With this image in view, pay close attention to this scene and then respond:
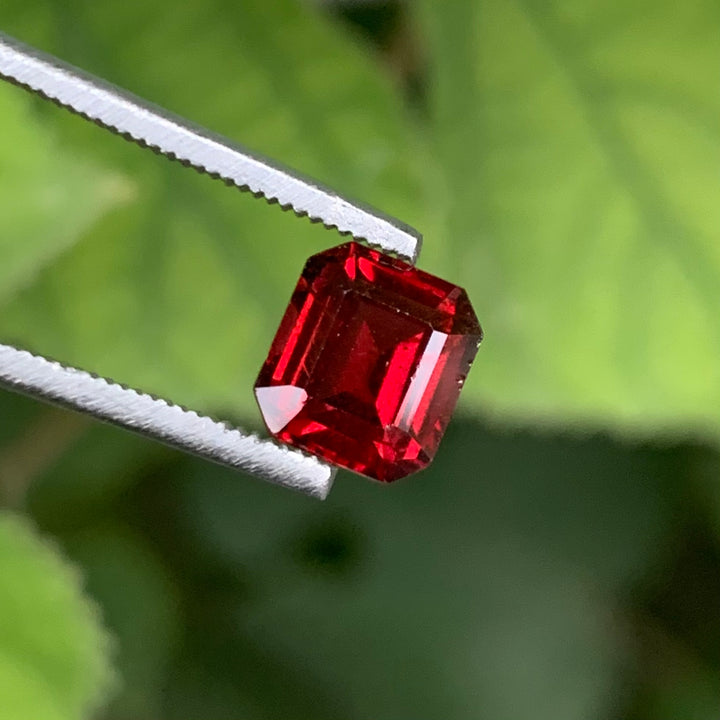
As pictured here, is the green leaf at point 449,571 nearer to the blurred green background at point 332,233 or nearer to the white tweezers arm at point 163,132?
the blurred green background at point 332,233

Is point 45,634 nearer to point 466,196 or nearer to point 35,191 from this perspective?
point 35,191

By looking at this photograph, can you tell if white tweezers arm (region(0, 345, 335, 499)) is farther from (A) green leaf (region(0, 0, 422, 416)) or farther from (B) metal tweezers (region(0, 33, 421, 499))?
(A) green leaf (region(0, 0, 422, 416))

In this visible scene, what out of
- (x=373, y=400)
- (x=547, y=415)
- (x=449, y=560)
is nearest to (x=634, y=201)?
(x=547, y=415)

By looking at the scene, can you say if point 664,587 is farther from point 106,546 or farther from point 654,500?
point 106,546

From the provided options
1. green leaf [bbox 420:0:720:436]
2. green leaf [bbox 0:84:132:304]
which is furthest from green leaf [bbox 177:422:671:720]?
green leaf [bbox 0:84:132:304]

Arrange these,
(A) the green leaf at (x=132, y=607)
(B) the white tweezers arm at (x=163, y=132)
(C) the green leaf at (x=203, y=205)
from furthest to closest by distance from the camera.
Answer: (A) the green leaf at (x=132, y=607) < (C) the green leaf at (x=203, y=205) < (B) the white tweezers arm at (x=163, y=132)

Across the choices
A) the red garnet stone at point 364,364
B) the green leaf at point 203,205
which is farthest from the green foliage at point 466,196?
the red garnet stone at point 364,364
